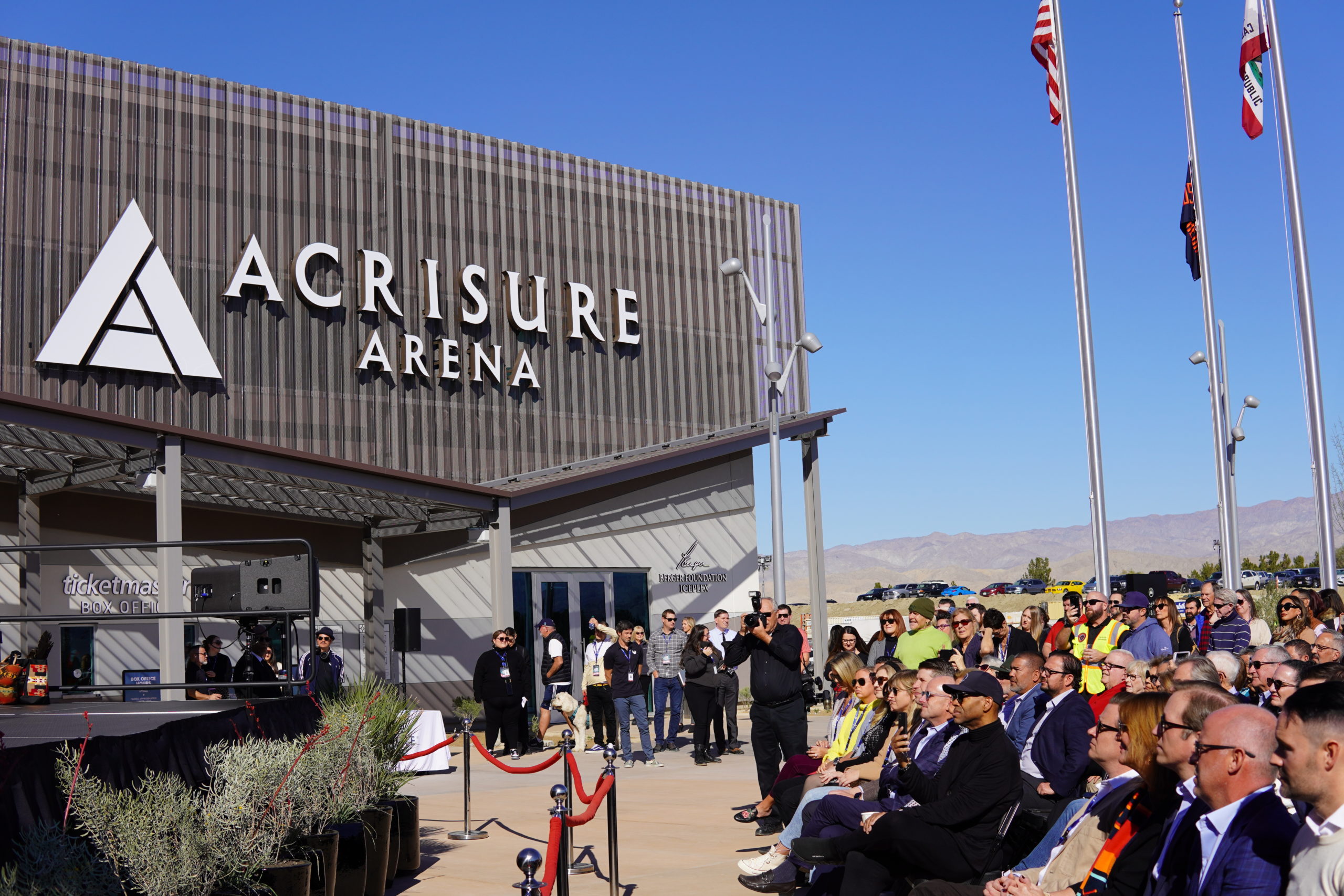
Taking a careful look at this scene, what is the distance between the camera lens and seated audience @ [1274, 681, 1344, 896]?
11.2 ft

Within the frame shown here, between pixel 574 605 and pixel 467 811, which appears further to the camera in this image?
pixel 574 605

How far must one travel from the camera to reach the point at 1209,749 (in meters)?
4.10

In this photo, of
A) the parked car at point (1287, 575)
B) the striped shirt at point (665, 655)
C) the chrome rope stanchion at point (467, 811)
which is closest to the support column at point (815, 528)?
the striped shirt at point (665, 655)

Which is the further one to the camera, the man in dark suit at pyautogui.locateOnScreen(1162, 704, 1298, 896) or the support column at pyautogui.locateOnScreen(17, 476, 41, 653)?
the support column at pyautogui.locateOnScreen(17, 476, 41, 653)

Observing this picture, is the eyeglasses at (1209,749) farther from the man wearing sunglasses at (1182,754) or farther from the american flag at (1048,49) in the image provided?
the american flag at (1048,49)

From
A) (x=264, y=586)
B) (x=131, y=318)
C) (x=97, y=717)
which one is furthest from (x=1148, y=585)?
(x=131, y=318)

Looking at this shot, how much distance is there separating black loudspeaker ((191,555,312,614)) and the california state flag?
597 inches

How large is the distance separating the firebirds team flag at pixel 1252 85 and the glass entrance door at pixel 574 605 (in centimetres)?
1435

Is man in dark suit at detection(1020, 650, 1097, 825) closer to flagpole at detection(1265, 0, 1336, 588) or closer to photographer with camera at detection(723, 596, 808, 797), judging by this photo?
photographer with camera at detection(723, 596, 808, 797)

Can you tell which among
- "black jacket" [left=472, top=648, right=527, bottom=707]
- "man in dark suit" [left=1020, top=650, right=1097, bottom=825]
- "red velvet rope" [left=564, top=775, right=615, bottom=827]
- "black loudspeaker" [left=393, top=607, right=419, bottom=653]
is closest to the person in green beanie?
"man in dark suit" [left=1020, top=650, right=1097, bottom=825]

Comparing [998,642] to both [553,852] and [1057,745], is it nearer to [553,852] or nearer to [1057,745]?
[1057,745]

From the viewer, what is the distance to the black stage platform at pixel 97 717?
28.6 ft

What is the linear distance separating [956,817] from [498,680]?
38.0 feet

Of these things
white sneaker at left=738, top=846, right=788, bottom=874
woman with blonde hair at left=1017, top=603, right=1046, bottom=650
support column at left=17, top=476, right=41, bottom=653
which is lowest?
white sneaker at left=738, top=846, right=788, bottom=874
